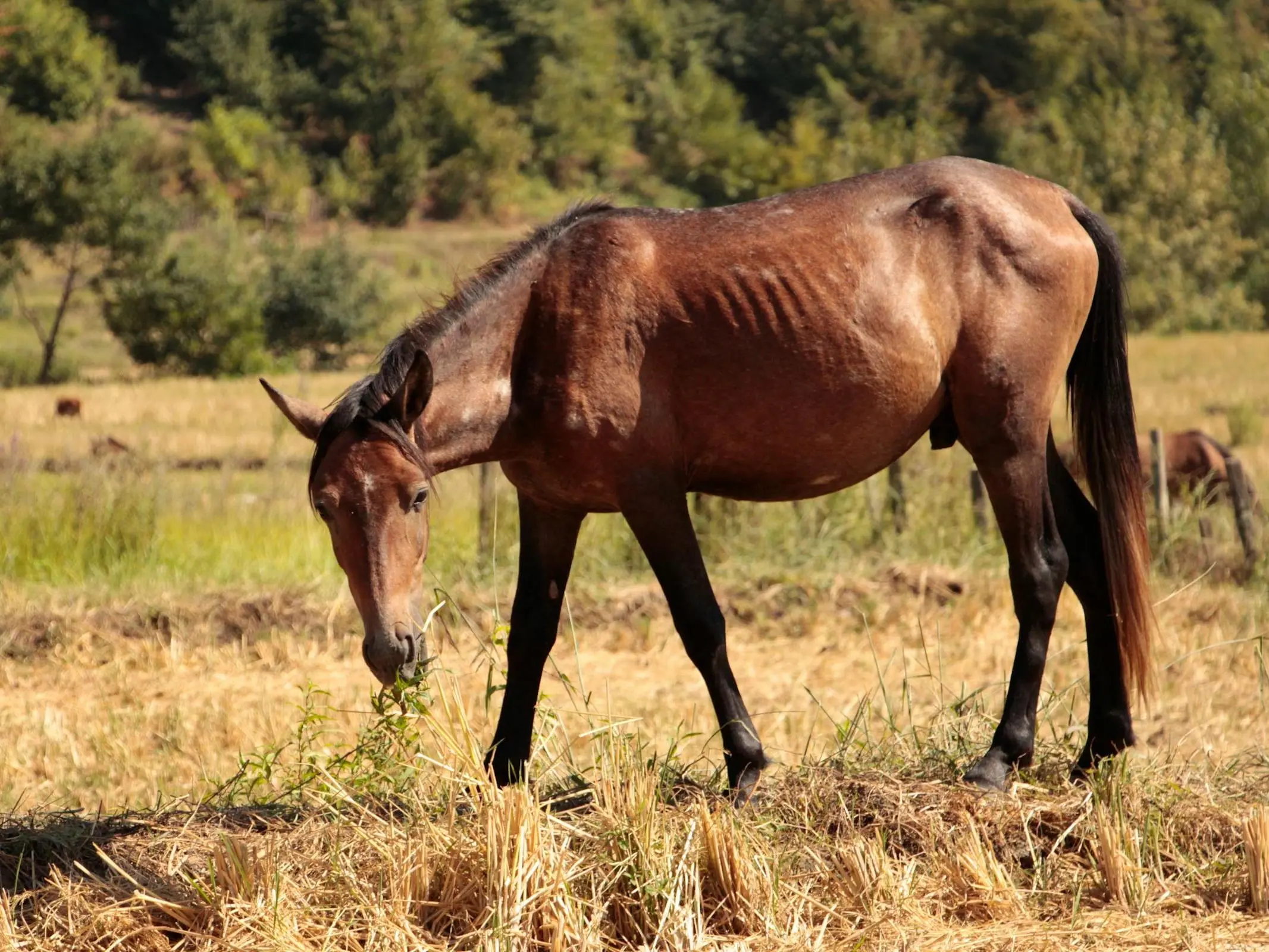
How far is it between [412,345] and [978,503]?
25.3ft

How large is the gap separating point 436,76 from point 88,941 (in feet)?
214

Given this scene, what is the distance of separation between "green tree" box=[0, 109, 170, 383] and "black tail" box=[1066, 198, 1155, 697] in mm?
33490

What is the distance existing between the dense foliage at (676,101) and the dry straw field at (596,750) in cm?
2914

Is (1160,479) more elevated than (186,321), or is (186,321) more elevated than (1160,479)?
(1160,479)

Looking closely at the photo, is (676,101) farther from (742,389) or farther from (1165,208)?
(742,389)

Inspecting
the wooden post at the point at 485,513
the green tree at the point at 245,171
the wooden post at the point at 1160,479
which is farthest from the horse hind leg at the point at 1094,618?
the green tree at the point at 245,171

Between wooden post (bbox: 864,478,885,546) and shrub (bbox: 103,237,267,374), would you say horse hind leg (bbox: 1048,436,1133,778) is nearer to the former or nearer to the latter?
wooden post (bbox: 864,478,885,546)

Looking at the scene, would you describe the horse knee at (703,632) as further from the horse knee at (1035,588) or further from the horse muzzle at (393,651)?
the horse knee at (1035,588)

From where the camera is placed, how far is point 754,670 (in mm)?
9211

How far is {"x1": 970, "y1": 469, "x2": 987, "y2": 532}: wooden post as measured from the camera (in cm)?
1155

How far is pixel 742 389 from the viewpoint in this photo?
4.88 metres

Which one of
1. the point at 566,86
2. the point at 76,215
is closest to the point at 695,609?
the point at 76,215

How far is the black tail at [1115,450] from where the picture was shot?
211 inches

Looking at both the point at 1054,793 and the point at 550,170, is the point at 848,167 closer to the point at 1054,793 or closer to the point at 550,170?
the point at 550,170
